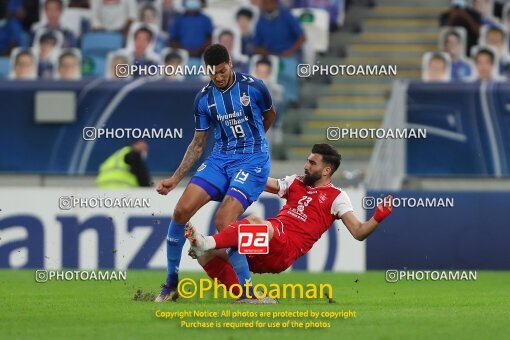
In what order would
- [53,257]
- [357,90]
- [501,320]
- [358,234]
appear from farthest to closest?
[357,90]
[53,257]
[358,234]
[501,320]

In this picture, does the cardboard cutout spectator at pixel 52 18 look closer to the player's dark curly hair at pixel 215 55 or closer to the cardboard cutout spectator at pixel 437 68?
the cardboard cutout spectator at pixel 437 68

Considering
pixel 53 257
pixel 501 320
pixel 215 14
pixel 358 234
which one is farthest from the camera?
pixel 215 14

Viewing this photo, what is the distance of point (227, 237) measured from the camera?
1179cm

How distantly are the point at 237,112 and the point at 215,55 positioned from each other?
0.59 m

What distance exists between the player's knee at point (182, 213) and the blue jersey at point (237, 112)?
597 mm

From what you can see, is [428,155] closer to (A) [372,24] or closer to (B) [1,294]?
(A) [372,24]

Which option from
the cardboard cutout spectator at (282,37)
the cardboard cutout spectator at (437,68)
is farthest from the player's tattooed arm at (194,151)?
the cardboard cutout spectator at (437,68)

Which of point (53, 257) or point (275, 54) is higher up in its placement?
point (275, 54)

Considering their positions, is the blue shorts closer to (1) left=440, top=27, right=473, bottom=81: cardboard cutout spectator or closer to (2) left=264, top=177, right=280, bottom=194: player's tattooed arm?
(2) left=264, top=177, right=280, bottom=194: player's tattooed arm

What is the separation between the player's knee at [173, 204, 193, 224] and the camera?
480 inches

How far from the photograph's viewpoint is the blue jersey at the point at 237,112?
12344 millimetres

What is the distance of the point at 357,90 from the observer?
68.4 feet

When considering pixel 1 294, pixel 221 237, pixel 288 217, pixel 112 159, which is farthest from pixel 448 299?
pixel 112 159

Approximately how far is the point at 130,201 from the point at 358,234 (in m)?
6.54
